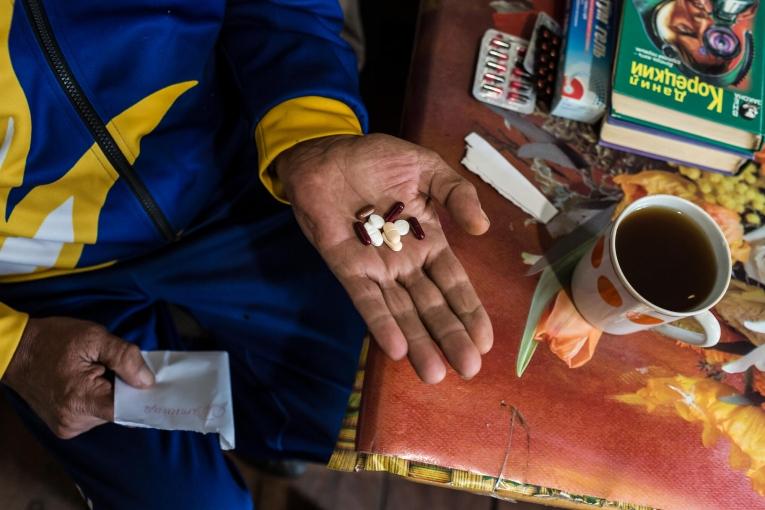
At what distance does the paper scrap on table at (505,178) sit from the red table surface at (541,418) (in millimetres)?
22

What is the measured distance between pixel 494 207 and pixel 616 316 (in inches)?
6.8

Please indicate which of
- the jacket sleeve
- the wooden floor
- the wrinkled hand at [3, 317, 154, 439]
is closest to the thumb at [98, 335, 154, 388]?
the wrinkled hand at [3, 317, 154, 439]

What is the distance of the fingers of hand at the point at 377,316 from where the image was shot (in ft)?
1.80

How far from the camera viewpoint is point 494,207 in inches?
25.0

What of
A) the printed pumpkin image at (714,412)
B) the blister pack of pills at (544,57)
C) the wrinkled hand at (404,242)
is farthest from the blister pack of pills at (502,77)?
the printed pumpkin image at (714,412)

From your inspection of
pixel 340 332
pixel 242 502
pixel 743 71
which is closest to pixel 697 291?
pixel 743 71

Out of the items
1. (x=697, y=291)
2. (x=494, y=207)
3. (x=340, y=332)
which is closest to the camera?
(x=697, y=291)

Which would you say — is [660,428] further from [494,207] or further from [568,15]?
[568,15]

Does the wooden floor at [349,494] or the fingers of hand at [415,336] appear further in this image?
the wooden floor at [349,494]

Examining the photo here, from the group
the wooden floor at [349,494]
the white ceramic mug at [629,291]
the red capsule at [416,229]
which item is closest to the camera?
the white ceramic mug at [629,291]

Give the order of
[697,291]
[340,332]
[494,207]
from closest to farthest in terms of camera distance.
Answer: [697,291] → [494,207] → [340,332]

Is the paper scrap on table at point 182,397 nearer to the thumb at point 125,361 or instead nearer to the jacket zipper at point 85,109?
the thumb at point 125,361

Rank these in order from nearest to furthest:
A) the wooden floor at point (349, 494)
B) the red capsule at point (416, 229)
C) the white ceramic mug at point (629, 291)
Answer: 1. the white ceramic mug at point (629, 291)
2. the red capsule at point (416, 229)
3. the wooden floor at point (349, 494)

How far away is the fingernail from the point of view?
697 mm
